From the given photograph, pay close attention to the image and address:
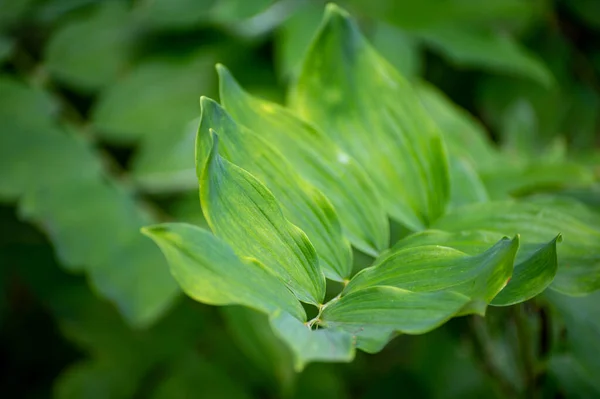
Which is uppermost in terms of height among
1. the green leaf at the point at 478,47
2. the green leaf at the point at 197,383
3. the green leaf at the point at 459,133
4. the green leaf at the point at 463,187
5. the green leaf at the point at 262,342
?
the green leaf at the point at 478,47

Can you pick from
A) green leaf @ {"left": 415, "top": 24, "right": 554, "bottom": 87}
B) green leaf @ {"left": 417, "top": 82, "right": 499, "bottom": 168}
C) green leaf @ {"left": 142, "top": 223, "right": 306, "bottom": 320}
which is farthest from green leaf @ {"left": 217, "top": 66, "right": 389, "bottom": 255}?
green leaf @ {"left": 415, "top": 24, "right": 554, "bottom": 87}

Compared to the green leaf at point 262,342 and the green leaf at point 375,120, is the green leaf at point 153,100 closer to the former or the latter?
the green leaf at point 262,342

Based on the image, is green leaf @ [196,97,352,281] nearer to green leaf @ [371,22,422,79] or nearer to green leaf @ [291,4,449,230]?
green leaf @ [291,4,449,230]

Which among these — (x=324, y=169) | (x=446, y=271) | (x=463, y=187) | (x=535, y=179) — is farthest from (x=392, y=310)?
(x=535, y=179)

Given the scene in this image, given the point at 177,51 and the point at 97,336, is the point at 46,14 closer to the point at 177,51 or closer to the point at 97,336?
the point at 177,51

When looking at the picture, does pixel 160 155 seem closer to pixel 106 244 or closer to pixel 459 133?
pixel 106 244

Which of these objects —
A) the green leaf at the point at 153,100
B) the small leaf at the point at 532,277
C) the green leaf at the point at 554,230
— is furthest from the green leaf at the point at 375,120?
the green leaf at the point at 153,100
